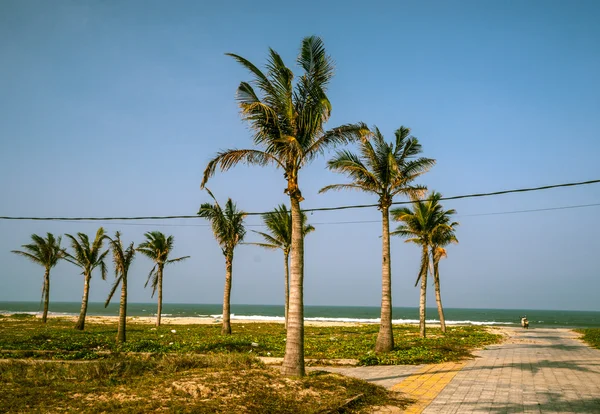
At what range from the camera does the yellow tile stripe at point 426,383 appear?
31.0ft

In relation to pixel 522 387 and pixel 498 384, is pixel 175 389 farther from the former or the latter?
pixel 522 387

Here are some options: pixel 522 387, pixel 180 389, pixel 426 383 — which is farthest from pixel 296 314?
pixel 522 387

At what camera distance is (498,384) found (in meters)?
11.5

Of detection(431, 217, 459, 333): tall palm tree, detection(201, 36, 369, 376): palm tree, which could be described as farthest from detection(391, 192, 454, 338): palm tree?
detection(201, 36, 369, 376): palm tree

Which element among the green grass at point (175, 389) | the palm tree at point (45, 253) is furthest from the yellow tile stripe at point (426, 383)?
the palm tree at point (45, 253)

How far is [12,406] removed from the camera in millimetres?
7613

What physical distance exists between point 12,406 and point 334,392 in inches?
252

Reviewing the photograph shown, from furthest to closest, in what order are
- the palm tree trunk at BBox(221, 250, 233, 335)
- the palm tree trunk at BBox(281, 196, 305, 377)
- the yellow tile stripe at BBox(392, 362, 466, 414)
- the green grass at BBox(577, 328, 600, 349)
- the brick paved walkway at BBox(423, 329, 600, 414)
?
the palm tree trunk at BBox(221, 250, 233, 335), the green grass at BBox(577, 328, 600, 349), the palm tree trunk at BBox(281, 196, 305, 377), the yellow tile stripe at BBox(392, 362, 466, 414), the brick paved walkway at BBox(423, 329, 600, 414)

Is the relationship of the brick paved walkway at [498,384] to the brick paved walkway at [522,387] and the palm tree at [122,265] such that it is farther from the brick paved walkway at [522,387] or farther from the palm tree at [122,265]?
the palm tree at [122,265]

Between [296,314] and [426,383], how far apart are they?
4280 mm

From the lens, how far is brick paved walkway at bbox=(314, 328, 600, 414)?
29.4ft

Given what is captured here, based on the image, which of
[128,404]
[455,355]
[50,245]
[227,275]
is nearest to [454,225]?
[455,355]

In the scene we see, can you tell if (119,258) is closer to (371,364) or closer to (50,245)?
(371,364)

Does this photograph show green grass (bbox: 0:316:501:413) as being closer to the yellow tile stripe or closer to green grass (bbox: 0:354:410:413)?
green grass (bbox: 0:354:410:413)
